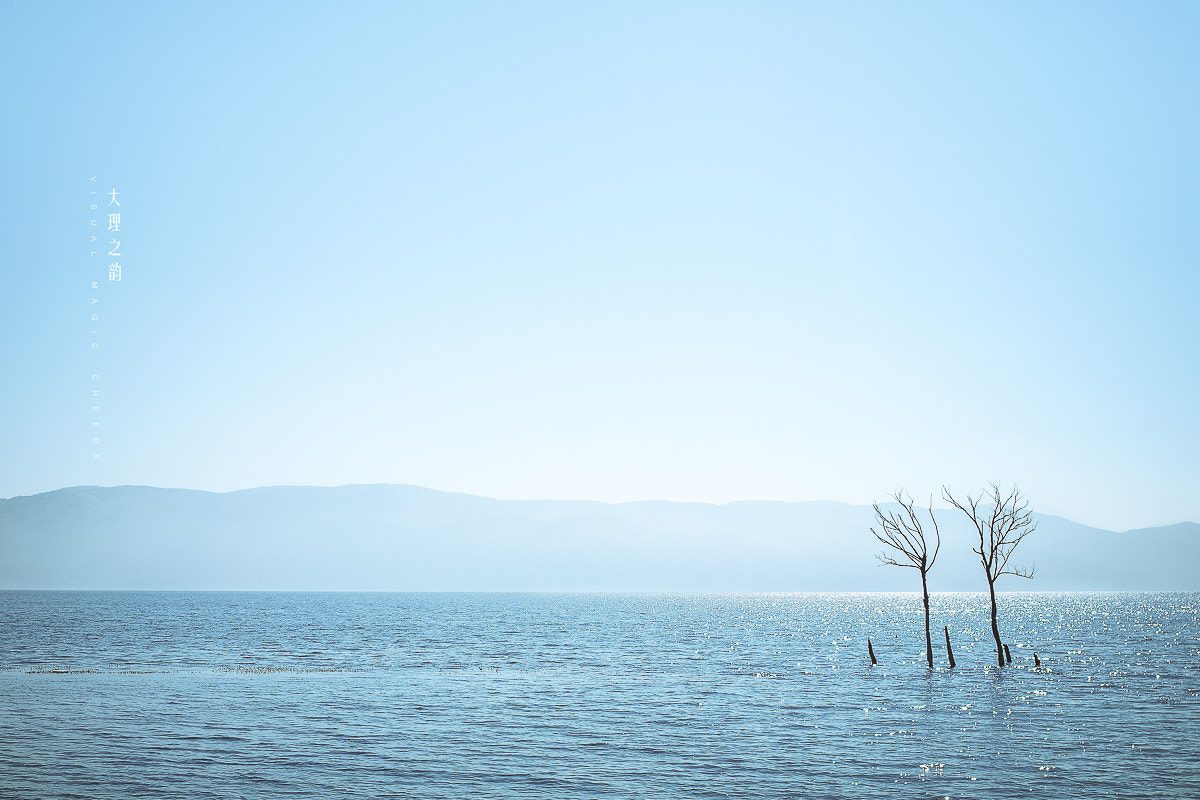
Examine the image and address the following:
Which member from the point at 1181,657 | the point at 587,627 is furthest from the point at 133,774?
the point at 587,627

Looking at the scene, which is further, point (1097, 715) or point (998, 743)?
point (1097, 715)

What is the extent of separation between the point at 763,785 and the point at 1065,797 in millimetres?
9423

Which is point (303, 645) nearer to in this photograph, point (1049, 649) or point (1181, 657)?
point (1049, 649)

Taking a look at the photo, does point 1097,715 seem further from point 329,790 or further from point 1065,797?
point 329,790

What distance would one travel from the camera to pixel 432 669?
6706 cm

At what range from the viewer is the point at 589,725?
41000mm

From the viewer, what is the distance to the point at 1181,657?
7838cm

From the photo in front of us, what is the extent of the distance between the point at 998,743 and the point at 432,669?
4396 cm

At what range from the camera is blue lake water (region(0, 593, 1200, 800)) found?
29.2m

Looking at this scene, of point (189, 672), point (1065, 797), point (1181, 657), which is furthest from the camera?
point (1181, 657)

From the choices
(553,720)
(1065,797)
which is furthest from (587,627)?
(1065,797)

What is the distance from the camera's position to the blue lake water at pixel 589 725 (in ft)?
95.8

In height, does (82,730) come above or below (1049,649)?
above

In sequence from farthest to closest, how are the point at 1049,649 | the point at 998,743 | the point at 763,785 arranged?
the point at 1049,649, the point at 998,743, the point at 763,785
